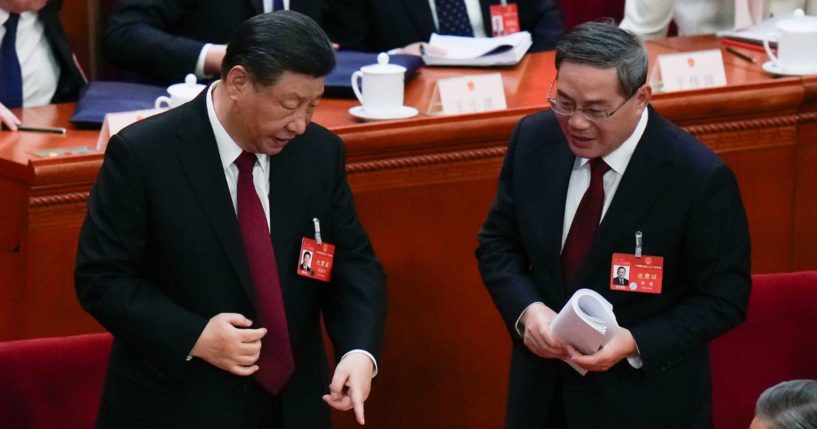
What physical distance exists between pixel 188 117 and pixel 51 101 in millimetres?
1465

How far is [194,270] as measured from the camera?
7.79 ft

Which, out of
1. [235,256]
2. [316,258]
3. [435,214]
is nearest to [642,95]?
[316,258]

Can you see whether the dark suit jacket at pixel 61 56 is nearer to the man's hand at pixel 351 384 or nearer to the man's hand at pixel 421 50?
the man's hand at pixel 421 50

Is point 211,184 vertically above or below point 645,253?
above

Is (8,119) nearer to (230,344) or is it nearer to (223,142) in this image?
(223,142)

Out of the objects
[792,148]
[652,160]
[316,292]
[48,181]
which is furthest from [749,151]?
[48,181]

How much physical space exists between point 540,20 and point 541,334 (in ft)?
6.76

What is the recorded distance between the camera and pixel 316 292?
8.23 ft

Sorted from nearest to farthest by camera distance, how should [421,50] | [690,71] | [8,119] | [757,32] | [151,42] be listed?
[8,119] < [690,71] < [151,42] < [421,50] < [757,32]

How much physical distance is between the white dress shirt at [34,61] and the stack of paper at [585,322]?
184 centimetres

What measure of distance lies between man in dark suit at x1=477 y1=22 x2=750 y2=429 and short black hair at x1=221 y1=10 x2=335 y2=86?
0.44 m

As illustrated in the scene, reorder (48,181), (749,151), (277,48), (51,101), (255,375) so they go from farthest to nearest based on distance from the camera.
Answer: (51,101) → (749,151) → (48,181) → (255,375) → (277,48)

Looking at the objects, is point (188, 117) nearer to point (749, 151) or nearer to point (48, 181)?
point (48, 181)

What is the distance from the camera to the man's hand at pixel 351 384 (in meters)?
2.32
